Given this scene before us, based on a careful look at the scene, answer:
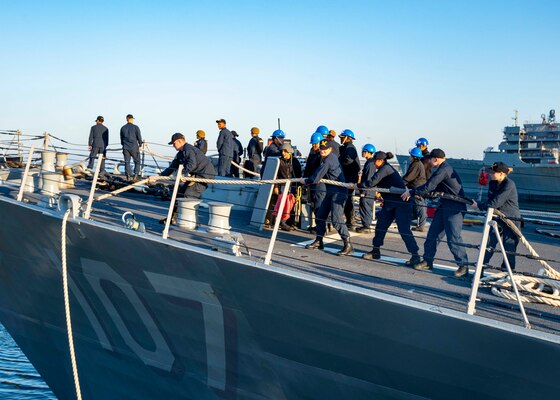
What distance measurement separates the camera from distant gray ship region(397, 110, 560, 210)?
121ft

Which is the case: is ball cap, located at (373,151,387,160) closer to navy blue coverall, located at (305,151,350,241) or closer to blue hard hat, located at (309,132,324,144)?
navy blue coverall, located at (305,151,350,241)

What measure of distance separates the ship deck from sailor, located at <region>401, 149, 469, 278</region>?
0.16m

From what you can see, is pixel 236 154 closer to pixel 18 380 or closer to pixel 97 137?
pixel 97 137

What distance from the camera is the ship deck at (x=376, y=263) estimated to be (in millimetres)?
5500

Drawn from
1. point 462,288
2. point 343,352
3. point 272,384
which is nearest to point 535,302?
point 462,288

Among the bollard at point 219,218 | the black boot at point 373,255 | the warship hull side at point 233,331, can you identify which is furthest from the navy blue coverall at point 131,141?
the black boot at point 373,255

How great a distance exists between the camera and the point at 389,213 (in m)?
6.98

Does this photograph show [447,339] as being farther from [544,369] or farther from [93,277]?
[93,277]

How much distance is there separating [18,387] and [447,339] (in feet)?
35.7

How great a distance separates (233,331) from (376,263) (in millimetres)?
1750

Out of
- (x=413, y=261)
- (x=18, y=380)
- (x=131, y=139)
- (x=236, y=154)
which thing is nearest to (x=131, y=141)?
(x=131, y=139)

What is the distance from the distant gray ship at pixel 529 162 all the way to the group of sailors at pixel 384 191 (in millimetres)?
28743

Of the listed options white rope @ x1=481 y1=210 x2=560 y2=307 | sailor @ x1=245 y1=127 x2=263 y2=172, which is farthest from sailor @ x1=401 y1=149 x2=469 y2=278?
sailor @ x1=245 y1=127 x2=263 y2=172

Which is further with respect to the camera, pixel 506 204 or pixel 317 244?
pixel 317 244
